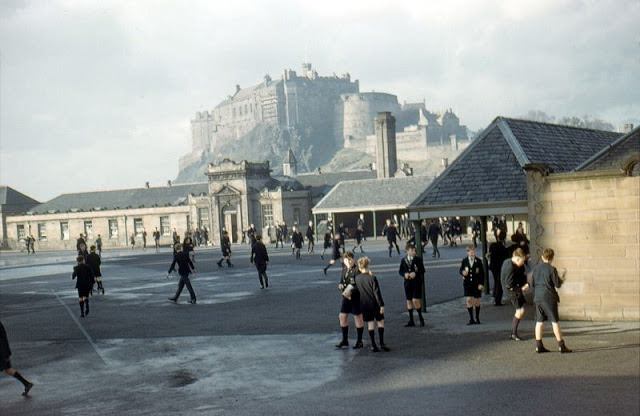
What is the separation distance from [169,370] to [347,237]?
152 ft

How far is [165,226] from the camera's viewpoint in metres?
72.6

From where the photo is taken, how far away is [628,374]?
9.59 meters

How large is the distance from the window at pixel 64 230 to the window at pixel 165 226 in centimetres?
1232

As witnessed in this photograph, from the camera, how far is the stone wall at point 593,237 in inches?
534

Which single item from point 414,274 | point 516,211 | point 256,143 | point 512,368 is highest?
point 256,143

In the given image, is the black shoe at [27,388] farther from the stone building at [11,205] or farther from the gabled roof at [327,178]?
the stone building at [11,205]

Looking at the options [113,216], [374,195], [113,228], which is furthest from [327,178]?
[113,228]

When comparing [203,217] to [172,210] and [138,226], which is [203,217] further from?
[138,226]

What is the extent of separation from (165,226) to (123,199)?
9.19m

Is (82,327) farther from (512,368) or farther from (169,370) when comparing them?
(512,368)

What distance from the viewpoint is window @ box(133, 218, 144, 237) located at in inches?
2927

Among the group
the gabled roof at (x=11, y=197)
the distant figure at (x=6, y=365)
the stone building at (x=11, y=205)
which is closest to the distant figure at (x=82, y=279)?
the distant figure at (x=6, y=365)

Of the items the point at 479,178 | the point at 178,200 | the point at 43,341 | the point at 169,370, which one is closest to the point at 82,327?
the point at 43,341

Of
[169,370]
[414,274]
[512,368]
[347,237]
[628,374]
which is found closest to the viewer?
[628,374]
